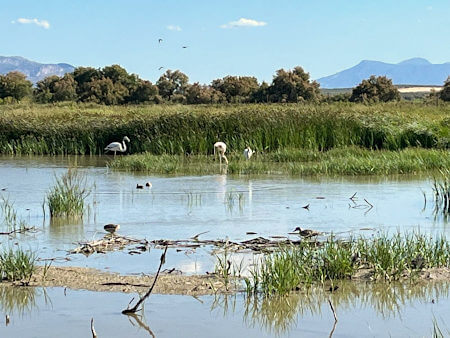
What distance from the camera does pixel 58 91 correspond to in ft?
213

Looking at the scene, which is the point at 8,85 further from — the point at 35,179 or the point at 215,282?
the point at 215,282

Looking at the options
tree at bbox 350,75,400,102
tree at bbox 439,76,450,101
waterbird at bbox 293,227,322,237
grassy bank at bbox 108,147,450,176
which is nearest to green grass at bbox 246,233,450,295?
waterbird at bbox 293,227,322,237

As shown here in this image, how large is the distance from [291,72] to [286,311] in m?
53.7

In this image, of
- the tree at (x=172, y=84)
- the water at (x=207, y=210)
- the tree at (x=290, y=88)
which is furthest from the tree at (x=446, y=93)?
the water at (x=207, y=210)

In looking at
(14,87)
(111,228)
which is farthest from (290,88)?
(111,228)

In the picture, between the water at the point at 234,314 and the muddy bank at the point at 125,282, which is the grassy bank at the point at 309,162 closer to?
the muddy bank at the point at 125,282

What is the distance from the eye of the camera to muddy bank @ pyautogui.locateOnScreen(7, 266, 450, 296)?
7.16 m

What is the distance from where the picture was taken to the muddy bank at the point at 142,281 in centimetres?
716

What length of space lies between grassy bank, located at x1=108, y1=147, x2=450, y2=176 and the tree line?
1197 inches

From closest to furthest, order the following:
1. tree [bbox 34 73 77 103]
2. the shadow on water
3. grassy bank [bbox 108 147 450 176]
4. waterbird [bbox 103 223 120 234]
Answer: the shadow on water → waterbird [bbox 103 223 120 234] → grassy bank [bbox 108 147 450 176] → tree [bbox 34 73 77 103]

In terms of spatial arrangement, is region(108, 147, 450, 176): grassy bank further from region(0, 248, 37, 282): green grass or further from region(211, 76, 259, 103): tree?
region(211, 76, 259, 103): tree

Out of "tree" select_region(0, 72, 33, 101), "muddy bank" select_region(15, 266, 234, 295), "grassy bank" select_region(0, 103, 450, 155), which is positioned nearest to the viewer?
"muddy bank" select_region(15, 266, 234, 295)

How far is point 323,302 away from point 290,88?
5161 centimetres

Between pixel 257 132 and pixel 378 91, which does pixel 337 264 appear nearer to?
pixel 257 132
